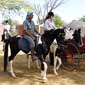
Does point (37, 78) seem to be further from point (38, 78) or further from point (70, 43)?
point (70, 43)

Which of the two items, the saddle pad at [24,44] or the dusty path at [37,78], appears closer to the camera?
the dusty path at [37,78]

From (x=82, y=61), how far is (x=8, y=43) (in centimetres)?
422

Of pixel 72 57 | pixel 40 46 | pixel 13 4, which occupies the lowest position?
pixel 72 57

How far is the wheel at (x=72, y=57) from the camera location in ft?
43.5

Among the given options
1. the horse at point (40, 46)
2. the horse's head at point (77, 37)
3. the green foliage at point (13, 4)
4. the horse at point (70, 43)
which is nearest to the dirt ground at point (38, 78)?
the horse at point (40, 46)

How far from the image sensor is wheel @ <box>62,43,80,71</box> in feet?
43.5

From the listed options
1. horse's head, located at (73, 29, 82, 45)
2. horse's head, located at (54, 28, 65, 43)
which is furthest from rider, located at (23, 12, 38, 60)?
horse's head, located at (73, 29, 82, 45)

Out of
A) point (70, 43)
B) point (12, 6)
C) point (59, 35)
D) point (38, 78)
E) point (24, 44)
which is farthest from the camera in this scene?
point (12, 6)

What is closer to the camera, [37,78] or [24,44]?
[37,78]

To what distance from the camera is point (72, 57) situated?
1377cm

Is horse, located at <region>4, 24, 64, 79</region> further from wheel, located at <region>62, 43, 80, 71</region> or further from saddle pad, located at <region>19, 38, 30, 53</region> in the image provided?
wheel, located at <region>62, 43, 80, 71</region>

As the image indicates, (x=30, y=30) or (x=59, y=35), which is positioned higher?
(x=30, y=30)

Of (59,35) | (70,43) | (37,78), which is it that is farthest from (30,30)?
(70,43)

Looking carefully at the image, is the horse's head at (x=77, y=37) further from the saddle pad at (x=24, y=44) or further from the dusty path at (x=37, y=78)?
the saddle pad at (x=24, y=44)
